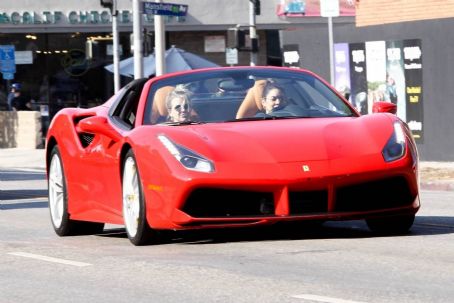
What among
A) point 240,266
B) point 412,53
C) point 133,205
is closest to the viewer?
point 240,266

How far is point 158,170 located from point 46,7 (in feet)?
112

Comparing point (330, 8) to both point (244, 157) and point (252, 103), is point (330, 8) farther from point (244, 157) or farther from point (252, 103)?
point (244, 157)

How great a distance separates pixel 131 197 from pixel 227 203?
0.94 metres

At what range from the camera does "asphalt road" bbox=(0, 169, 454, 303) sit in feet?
23.6

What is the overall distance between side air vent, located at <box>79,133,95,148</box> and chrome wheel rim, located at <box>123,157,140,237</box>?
107 cm

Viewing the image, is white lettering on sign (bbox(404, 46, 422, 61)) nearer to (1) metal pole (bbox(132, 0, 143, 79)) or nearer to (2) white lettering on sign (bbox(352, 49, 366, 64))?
(2) white lettering on sign (bbox(352, 49, 366, 64))

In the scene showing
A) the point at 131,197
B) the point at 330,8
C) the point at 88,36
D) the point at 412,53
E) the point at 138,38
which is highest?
the point at 330,8

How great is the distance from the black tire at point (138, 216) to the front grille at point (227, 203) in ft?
1.43

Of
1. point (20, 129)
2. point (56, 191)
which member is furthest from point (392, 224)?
point (20, 129)

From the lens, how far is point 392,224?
33.0 ft

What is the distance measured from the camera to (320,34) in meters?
28.7

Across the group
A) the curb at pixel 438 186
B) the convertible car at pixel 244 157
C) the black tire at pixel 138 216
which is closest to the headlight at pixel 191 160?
the convertible car at pixel 244 157

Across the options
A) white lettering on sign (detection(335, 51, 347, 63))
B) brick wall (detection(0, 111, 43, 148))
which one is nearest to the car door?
white lettering on sign (detection(335, 51, 347, 63))

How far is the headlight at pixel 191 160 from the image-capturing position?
9.39 metres
